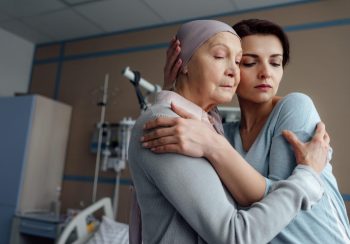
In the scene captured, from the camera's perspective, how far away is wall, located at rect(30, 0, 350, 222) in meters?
2.55

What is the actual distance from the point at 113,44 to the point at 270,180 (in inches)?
128

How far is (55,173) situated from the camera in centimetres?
355

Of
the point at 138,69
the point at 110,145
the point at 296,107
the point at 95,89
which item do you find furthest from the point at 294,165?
the point at 95,89

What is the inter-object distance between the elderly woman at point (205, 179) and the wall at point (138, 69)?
1.95 m

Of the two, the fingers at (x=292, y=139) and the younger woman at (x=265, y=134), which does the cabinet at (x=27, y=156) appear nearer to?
the younger woman at (x=265, y=134)

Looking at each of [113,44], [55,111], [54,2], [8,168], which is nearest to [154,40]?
[113,44]

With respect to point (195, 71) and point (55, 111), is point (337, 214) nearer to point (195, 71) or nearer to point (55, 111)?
point (195, 71)

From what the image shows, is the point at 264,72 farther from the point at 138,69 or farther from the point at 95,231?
the point at 138,69

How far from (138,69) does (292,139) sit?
2822 millimetres

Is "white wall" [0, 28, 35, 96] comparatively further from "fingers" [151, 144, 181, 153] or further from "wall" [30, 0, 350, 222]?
"fingers" [151, 144, 181, 153]

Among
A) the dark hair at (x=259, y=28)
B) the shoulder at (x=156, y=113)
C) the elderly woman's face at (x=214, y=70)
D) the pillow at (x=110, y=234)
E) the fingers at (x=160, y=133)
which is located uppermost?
the dark hair at (x=259, y=28)

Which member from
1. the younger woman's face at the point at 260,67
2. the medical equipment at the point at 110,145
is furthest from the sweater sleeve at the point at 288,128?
the medical equipment at the point at 110,145

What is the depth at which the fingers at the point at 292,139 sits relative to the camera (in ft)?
2.52

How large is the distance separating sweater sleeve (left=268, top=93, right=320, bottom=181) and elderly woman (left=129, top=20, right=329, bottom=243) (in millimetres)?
26
